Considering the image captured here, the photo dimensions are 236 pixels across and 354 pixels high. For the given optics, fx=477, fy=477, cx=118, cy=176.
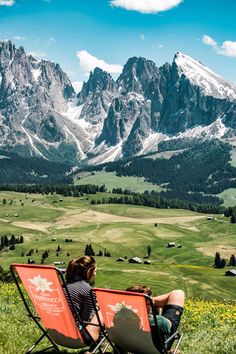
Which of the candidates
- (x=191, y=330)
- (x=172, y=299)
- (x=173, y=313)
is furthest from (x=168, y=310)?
(x=191, y=330)

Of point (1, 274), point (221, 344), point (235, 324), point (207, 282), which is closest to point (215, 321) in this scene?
point (235, 324)

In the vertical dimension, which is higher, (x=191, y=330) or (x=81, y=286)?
(x=81, y=286)

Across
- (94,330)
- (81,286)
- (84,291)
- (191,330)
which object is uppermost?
(81,286)

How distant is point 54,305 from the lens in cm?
1177

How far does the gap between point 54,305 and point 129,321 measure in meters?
2.15

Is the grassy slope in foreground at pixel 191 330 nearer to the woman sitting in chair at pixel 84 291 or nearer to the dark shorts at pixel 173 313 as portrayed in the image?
the dark shorts at pixel 173 313

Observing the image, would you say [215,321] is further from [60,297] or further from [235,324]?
[60,297]

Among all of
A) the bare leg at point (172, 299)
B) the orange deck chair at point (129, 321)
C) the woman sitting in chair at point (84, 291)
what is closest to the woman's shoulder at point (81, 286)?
the woman sitting in chair at point (84, 291)

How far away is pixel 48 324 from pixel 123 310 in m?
2.64

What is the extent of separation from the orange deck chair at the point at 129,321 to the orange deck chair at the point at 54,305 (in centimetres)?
80

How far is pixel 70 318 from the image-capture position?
11820 millimetres

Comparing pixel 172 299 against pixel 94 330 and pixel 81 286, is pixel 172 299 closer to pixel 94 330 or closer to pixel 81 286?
pixel 94 330

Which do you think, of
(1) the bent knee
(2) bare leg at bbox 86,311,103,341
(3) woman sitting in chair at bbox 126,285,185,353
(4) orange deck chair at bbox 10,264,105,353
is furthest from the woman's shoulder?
(1) the bent knee

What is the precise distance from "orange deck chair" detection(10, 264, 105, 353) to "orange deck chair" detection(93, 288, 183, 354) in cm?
80
